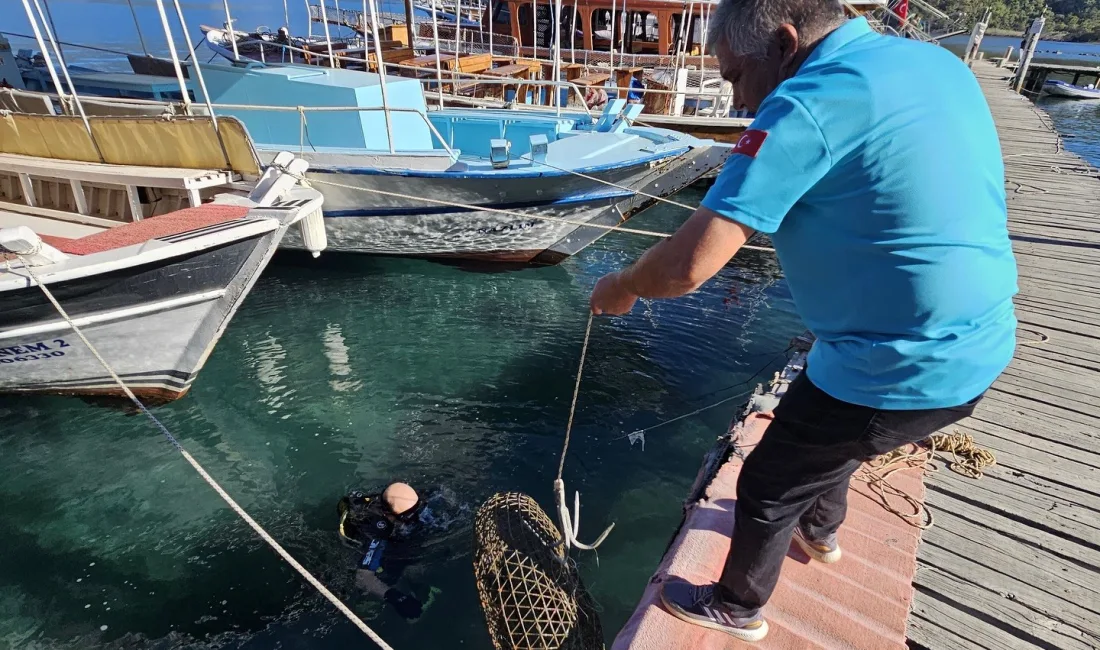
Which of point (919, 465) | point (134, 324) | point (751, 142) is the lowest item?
point (134, 324)

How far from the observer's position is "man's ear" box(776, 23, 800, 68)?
4.26 ft

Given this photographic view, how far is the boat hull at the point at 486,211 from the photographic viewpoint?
285 inches

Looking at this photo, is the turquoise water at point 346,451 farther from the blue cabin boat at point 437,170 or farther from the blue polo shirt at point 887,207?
the blue polo shirt at point 887,207

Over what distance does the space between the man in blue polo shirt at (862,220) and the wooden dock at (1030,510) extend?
1.32m

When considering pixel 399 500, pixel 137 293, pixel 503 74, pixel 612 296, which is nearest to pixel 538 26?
pixel 503 74

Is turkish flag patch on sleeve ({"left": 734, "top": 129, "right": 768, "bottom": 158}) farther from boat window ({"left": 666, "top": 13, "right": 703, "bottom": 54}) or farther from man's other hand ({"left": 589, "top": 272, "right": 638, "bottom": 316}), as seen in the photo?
boat window ({"left": 666, "top": 13, "right": 703, "bottom": 54})

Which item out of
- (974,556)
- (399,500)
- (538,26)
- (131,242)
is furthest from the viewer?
(538,26)

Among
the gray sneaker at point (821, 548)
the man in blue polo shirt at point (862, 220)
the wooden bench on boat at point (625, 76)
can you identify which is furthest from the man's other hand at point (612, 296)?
the wooden bench on boat at point (625, 76)

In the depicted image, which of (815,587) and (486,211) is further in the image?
(486,211)

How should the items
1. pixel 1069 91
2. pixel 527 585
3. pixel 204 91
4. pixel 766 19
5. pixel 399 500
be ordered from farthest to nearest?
pixel 1069 91
pixel 204 91
pixel 399 500
pixel 527 585
pixel 766 19

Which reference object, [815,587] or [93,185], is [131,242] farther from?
[815,587]

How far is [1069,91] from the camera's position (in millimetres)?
27422

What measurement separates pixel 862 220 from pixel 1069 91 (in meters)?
36.6

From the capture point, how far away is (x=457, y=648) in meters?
3.36
